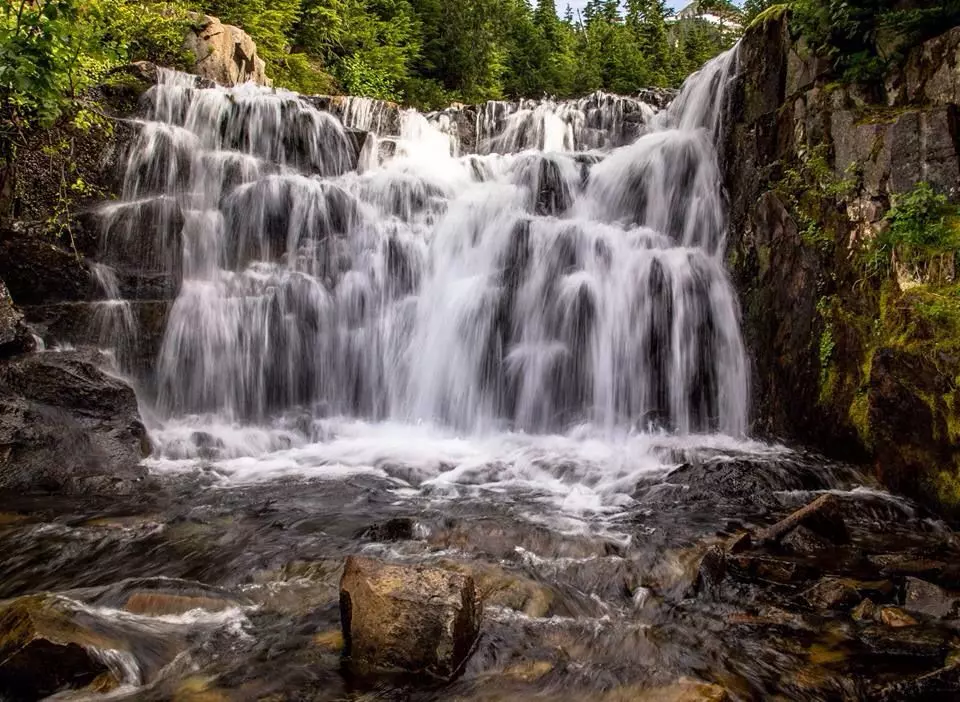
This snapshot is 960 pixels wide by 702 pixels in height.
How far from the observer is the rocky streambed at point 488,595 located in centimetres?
313

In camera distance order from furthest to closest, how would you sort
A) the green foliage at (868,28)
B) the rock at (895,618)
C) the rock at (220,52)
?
the rock at (220,52), the green foliage at (868,28), the rock at (895,618)

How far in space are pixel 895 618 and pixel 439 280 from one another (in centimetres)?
850

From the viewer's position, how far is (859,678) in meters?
3.22

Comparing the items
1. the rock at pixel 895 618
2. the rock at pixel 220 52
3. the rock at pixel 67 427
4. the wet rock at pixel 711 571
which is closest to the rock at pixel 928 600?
the rock at pixel 895 618

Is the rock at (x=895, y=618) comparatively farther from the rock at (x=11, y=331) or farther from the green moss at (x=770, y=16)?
the rock at (x=11, y=331)

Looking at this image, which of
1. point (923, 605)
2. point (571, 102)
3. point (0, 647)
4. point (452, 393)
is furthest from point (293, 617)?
point (571, 102)

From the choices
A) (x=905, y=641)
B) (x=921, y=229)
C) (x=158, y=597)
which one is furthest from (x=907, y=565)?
(x=158, y=597)

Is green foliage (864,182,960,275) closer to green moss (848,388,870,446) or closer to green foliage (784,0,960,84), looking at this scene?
green moss (848,388,870,446)

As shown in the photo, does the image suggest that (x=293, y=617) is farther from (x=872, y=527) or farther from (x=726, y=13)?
(x=726, y=13)

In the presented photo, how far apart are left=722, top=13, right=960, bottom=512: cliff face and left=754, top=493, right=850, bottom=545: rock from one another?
1257 millimetres

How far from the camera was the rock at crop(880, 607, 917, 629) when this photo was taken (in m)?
3.64

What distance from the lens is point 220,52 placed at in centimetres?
1470

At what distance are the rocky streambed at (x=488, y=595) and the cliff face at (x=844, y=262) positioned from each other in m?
0.78

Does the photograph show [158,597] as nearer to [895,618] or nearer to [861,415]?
[895,618]
